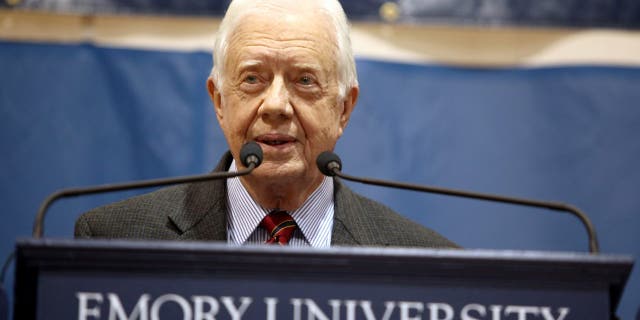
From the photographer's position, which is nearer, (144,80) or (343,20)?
(343,20)

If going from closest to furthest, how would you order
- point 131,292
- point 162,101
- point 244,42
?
point 131,292 → point 244,42 → point 162,101

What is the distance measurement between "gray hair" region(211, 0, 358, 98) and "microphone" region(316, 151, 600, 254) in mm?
456

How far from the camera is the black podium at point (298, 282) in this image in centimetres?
150

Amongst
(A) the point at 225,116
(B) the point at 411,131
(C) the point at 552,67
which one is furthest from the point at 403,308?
(C) the point at 552,67

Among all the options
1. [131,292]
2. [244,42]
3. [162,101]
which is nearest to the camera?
[131,292]

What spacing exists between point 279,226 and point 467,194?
617 millimetres

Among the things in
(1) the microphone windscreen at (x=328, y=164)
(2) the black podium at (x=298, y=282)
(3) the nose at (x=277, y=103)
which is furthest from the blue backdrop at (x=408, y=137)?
(2) the black podium at (x=298, y=282)

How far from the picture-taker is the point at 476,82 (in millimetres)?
3309

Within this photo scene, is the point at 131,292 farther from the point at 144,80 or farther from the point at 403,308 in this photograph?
the point at 144,80

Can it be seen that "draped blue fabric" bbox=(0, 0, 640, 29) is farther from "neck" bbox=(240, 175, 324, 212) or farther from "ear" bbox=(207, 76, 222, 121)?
"neck" bbox=(240, 175, 324, 212)

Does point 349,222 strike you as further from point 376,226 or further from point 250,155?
point 250,155

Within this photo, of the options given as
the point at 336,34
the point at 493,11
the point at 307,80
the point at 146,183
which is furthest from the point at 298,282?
the point at 493,11

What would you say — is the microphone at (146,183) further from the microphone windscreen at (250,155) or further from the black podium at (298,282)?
the black podium at (298,282)

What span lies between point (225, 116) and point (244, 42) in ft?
0.63
